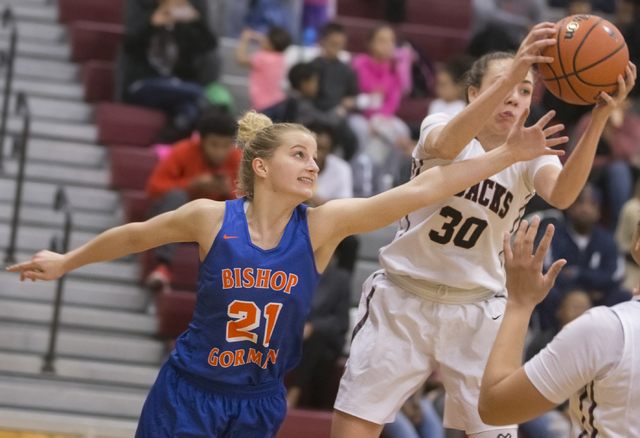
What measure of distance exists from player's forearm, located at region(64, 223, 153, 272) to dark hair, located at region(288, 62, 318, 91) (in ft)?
14.5

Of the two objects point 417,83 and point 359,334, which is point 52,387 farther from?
point 417,83

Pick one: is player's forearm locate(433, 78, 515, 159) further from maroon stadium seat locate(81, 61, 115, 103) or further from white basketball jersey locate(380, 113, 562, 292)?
maroon stadium seat locate(81, 61, 115, 103)

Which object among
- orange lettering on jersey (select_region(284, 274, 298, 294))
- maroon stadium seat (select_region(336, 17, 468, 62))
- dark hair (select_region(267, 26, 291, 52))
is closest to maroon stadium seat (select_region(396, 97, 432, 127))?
maroon stadium seat (select_region(336, 17, 468, 62))

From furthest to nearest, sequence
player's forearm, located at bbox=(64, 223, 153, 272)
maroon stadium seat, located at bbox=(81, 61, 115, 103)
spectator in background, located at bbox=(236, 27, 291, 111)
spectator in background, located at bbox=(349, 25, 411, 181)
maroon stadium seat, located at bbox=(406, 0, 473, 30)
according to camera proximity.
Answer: maroon stadium seat, located at bbox=(406, 0, 473, 30), maroon stadium seat, located at bbox=(81, 61, 115, 103), spectator in background, located at bbox=(236, 27, 291, 111), spectator in background, located at bbox=(349, 25, 411, 181), player's forearm, located at bbox=(64, 223, 153, 272)

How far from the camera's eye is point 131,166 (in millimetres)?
7086

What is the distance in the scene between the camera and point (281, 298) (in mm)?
2996

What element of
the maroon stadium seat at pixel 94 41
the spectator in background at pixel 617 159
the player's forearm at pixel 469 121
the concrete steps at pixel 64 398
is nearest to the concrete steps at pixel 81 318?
the concrete steps at pixel 64 398

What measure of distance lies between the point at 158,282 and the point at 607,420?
4413 millimetres

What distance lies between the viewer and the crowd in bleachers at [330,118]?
5895 mm

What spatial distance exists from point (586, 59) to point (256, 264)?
4.37ft

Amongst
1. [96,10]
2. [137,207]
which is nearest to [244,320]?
[137,207]

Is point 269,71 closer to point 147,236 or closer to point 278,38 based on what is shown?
point 278,38

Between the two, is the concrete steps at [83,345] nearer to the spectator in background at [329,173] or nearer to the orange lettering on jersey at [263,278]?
the spectator in background at [329,173]

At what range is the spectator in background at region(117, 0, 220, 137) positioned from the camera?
Answer: 7.41 m
